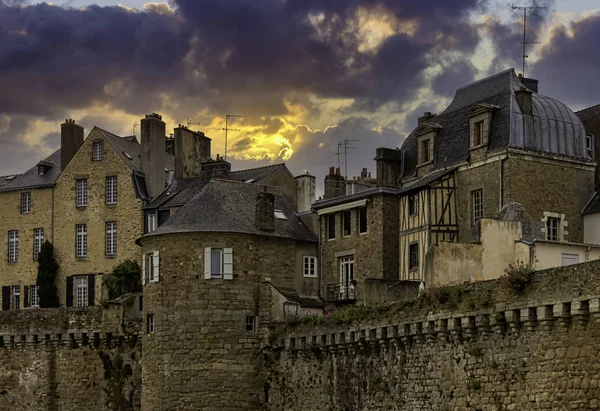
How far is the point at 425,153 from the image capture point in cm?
5088

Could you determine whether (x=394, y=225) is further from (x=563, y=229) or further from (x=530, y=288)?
(x=530, y=288)

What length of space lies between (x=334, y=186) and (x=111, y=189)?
12.1 m

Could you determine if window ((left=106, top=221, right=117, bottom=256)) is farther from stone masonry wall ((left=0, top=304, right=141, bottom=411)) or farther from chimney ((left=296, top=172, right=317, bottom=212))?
chimney ((left=296, top=172, right=317, bottom=212))

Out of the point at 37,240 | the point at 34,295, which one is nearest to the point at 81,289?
the point at 34,295

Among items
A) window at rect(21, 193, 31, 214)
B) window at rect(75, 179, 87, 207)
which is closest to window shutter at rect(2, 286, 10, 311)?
window at rect(21, 193, 31, 214)

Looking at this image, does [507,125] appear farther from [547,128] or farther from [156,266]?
[156,266]

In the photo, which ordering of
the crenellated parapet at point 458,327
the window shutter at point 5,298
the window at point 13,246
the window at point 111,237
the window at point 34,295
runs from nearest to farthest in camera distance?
the crenellated parapet at point 458,327
the window at point 111,237
the window at point 34,295
the window shutter at point 5,298
the window at point 13,246

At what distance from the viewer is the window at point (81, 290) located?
204ft

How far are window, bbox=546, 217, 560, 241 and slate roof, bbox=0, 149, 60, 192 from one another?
1056 inches

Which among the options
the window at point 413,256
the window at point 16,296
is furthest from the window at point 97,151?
the window at point 413,256

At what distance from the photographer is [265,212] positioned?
163 ft

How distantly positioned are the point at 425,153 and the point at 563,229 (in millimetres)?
6522

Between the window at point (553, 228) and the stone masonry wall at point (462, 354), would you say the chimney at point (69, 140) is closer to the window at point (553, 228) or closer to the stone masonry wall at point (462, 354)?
the stone masonry wall at point (462, 354)

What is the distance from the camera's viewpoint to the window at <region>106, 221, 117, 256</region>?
203ft
